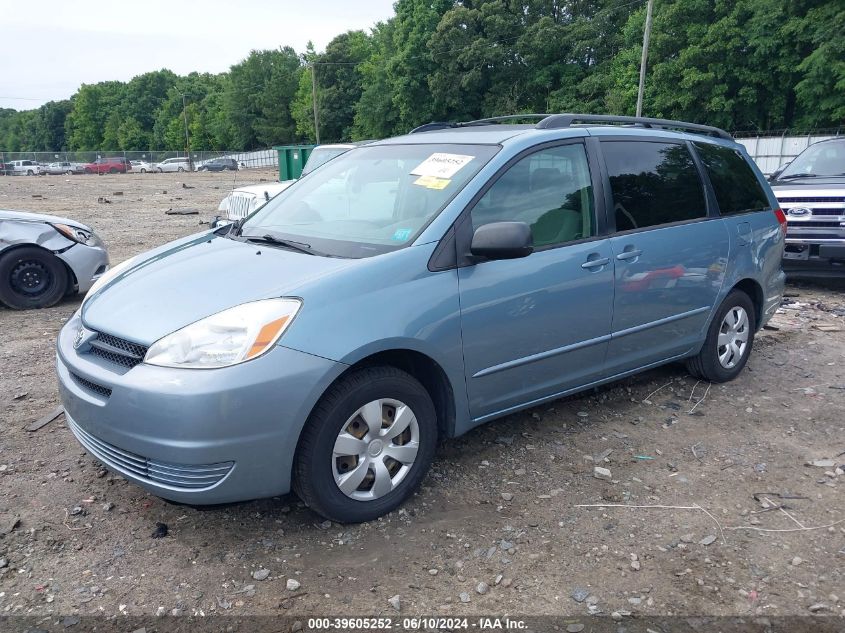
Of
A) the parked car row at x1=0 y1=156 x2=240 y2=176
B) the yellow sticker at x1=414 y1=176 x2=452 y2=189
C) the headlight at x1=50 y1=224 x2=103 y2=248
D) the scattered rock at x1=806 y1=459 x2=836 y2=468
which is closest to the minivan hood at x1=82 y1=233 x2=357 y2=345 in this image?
the yellow sticker at x1=414 y1=176 x2=452 y2=189

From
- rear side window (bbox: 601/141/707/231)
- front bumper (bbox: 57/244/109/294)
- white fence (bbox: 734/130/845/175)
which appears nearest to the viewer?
rear side window (bbox: 601/141/707/231)

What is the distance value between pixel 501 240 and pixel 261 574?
1.85m

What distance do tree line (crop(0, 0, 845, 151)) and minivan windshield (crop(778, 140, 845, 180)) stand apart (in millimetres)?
32206

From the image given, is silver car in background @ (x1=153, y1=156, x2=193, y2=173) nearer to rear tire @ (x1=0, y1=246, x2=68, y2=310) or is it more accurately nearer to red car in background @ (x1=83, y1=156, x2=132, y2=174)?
red car in background @ (x1=83, y1=156, x2=132, y2=174)

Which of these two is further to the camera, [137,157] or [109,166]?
[137,157]

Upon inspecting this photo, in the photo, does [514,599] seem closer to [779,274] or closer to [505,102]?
[779,274]

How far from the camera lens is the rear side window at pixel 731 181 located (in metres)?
5.02

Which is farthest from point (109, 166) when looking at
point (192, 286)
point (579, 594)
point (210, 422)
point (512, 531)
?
point (579, 594)

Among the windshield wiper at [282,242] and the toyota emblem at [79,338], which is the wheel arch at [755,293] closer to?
the windshield wiper at [282,242]

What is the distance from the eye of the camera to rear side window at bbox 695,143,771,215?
5.02 metres

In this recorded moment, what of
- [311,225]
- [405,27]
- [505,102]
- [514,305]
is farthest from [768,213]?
[405,27]

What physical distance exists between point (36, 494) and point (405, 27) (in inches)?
2556

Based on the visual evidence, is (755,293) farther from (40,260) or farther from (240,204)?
(240,204)

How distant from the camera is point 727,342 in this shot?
5.24m
